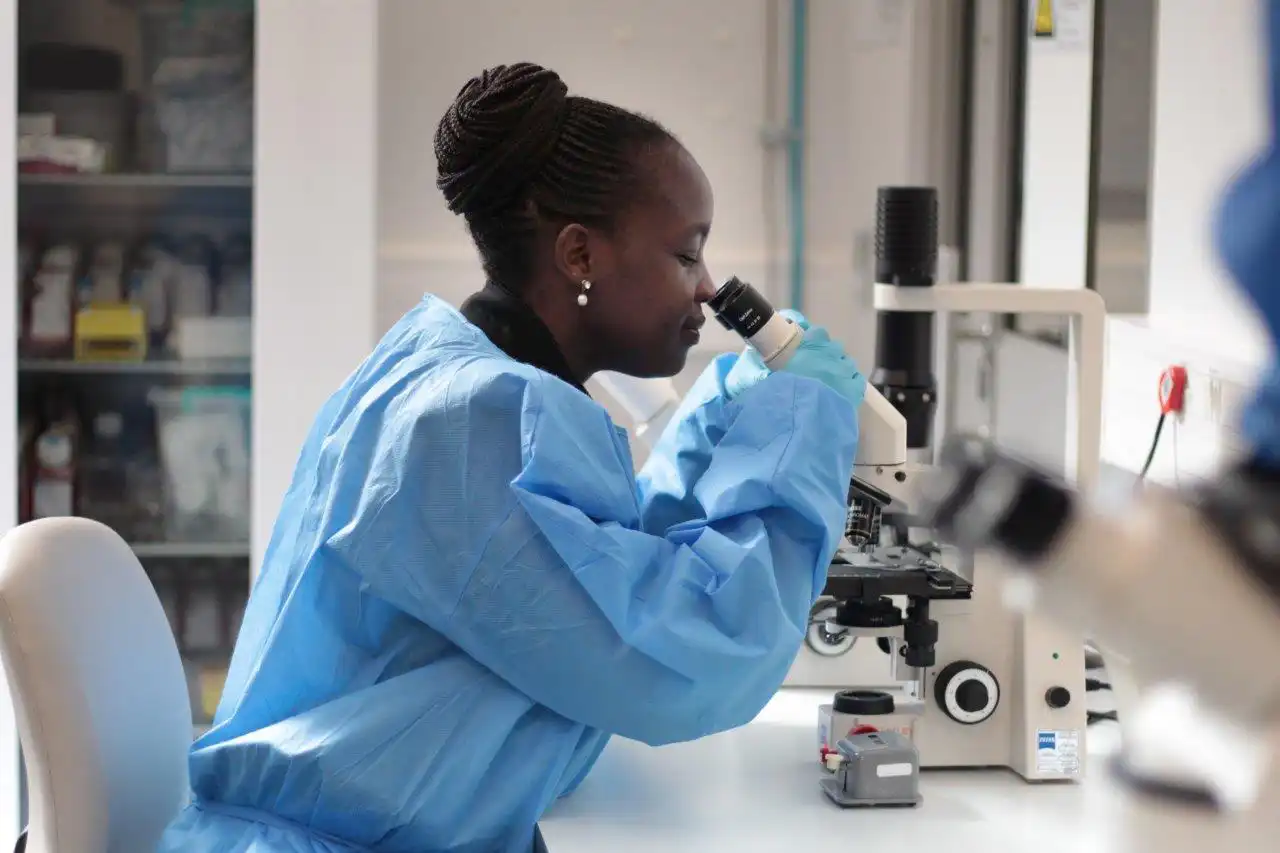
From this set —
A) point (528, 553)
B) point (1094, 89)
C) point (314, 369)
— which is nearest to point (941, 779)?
point (528, 553)

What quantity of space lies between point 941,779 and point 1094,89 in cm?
201

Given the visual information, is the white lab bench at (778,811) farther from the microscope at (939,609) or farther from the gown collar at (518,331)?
the gown collar at (518,331)

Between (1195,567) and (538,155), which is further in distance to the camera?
(538,155)

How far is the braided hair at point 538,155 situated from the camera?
1.45 metres

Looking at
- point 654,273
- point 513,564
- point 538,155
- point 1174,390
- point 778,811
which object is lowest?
point 778,811

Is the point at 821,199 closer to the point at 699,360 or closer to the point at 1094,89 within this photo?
the point at 699,360

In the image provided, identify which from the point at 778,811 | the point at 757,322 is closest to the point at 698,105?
the point at 757,322

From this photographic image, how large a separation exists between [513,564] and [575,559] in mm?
54

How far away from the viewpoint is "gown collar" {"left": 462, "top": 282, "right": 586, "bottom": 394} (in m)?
1.45

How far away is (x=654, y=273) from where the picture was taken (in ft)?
4.83

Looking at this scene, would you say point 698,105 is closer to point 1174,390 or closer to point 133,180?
point 133,180

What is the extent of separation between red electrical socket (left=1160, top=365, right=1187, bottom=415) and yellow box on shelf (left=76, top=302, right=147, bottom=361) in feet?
6.26

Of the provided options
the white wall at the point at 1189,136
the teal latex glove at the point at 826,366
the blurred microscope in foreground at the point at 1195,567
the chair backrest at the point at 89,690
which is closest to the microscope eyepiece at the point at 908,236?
the teal latex glove at the point at 826,366

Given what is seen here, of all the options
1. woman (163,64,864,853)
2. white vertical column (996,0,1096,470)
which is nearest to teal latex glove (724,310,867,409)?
woman (163,64,864,853)
